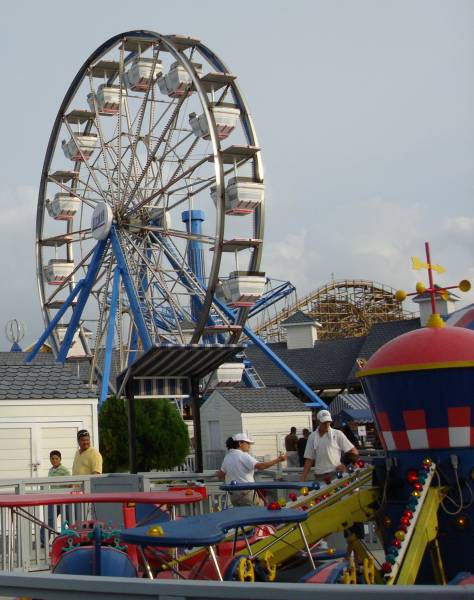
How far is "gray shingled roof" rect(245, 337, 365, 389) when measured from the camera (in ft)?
148

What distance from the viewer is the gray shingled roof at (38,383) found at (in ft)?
45.2

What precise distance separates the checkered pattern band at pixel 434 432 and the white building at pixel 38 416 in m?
8.91

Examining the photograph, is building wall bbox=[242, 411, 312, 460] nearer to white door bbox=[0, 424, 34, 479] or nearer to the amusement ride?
the amusement ride

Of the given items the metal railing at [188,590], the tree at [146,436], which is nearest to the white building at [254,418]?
the tree at [146,436]

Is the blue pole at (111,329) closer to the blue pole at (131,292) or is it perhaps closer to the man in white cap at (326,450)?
the blue pole at (131,292)

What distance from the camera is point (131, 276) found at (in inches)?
1001

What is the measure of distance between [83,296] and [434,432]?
22766 millimetres

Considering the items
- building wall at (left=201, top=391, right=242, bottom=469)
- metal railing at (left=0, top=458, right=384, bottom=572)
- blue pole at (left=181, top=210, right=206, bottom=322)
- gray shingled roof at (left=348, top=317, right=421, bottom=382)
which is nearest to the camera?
metal railing at (left=0, top=458, right=384, bottom=572)

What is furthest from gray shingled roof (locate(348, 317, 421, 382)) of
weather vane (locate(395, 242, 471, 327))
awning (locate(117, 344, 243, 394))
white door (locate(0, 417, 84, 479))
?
weather vane (locate(395, 242, 471, 327))

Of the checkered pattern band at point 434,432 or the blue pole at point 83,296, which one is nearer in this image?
the checkered pattern band at point 434,432

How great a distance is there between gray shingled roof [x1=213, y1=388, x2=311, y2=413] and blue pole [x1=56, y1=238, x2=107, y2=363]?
539 cm

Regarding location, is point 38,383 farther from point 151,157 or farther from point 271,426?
point 271,426

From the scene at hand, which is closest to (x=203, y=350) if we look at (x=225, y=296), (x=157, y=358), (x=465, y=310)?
(x=157, y=358)

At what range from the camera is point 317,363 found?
1831 inches
